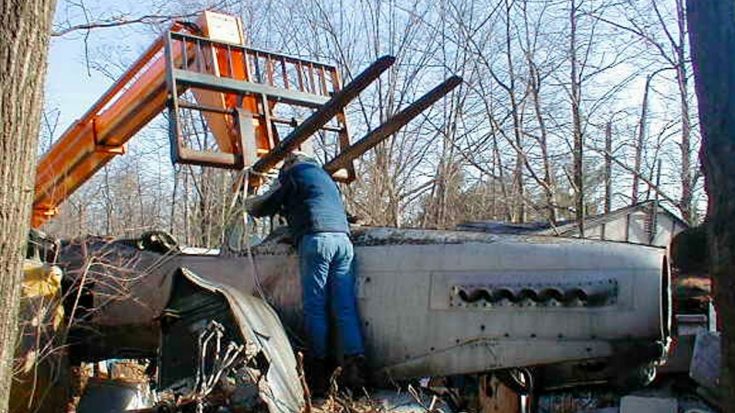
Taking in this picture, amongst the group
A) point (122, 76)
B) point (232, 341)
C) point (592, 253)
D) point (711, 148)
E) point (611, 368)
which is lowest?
point (611, 368)

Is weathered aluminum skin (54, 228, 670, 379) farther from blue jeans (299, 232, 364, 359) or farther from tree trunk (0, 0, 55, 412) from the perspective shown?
tree trunk (0, 0, 55, 412)

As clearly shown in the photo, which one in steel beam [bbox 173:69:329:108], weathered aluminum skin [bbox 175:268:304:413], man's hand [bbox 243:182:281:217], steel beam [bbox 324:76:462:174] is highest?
steel beam [bbox 173:69:329:108]

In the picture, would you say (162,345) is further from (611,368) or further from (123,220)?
(123,220)

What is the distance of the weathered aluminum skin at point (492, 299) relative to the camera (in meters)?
4.92

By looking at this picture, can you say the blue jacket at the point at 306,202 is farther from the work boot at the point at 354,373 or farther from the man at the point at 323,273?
Answer: the work boot at the point at 354,373

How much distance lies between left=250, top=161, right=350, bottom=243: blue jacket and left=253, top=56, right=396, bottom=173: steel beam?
36 cm

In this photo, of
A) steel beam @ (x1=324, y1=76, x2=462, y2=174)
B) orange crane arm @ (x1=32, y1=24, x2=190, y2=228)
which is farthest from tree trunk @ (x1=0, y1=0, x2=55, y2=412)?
orange crane arm @ (x1=32, y1=24, x2=190, y2=228)

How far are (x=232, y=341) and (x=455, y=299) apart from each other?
4.74 feet

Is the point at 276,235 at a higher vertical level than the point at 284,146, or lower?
lower

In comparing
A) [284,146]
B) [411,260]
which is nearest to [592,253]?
[411,260]

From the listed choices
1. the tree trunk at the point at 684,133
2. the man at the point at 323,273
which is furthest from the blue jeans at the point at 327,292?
the tree trunk at the point at 684,133

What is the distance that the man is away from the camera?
5223 millimetres

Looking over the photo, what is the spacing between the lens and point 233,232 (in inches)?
237

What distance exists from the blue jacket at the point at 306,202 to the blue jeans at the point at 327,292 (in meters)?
0.10
